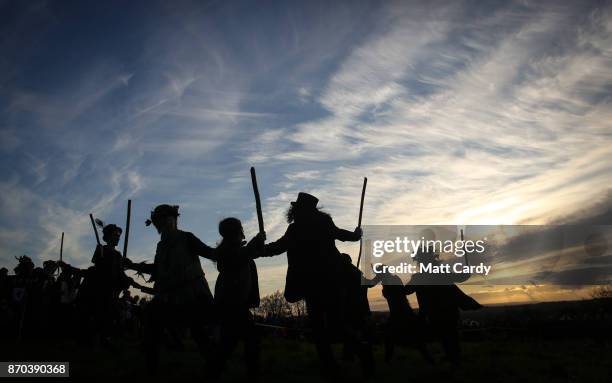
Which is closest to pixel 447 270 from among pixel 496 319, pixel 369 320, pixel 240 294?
pixel 369 320

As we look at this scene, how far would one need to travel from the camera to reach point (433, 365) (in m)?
7.54

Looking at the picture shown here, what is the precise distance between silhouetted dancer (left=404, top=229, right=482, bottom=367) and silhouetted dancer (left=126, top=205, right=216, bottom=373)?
3.84m

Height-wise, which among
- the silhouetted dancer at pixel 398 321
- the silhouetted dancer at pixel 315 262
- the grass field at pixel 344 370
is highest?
the silhouetted dancer at pixel 315 262

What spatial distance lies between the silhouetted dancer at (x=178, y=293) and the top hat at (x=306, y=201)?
146 centimetres

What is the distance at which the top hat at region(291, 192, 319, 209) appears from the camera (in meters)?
6.71

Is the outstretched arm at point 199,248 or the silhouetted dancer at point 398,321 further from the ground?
the outstretched arm at point 199,248

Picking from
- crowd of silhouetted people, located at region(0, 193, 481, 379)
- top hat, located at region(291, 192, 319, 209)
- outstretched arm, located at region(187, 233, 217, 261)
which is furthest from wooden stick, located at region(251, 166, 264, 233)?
outstretched arm, located at region(187, 233, 217, 261)

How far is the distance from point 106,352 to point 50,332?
5631mm

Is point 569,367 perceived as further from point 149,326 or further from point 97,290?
point 97,290

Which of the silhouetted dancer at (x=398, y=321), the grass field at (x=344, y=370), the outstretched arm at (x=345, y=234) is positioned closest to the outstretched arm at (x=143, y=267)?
the grass field at (x=344, y=370)

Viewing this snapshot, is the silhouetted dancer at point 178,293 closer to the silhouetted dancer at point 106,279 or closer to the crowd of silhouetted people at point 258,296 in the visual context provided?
the crowd of silhouetted people at point 258,296

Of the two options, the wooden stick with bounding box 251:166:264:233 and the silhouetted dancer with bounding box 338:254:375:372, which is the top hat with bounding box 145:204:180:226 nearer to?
the wooden stick with bounding box 251:166:264:233

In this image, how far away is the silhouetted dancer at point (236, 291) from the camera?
5.40 m

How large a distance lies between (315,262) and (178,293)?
1.78 metres
